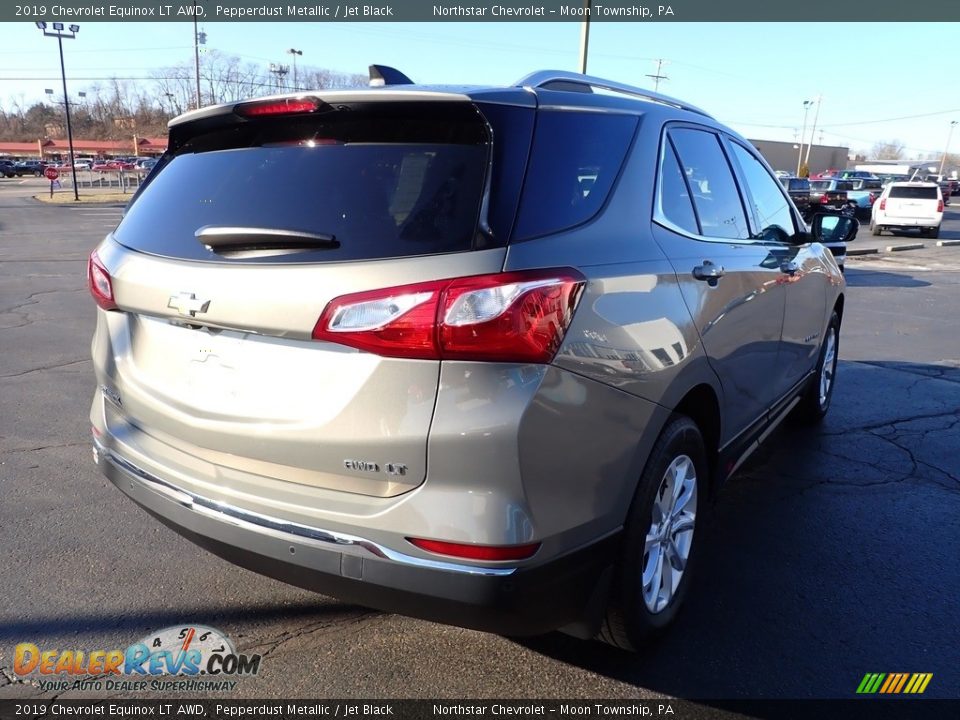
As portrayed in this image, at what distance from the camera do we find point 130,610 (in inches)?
114

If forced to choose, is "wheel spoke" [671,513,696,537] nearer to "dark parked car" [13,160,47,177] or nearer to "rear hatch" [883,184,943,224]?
"rear hatch" [883,184,943,224]

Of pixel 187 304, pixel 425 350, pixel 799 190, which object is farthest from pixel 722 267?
pixel 799 190

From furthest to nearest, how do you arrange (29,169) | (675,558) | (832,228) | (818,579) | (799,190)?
(29,169)
(799,190)
(832,228)
(818,579)
(675,558)

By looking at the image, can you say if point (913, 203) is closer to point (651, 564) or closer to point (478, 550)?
point (651, 564)

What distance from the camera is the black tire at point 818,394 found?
5066 millimetres

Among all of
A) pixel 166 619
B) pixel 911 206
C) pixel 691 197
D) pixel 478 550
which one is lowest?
pixel 911 206

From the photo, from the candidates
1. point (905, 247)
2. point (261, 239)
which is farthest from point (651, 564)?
point (905, 247)

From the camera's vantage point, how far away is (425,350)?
1951 mm

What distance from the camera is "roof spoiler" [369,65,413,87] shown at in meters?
2.90

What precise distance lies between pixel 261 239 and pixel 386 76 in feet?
3.51

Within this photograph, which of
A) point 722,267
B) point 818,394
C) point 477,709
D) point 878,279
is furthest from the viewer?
point 878,279

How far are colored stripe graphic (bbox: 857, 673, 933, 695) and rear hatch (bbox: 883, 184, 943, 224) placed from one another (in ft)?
82.8

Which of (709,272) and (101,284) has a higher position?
(709,272)

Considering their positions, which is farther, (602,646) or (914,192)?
(914,192)
